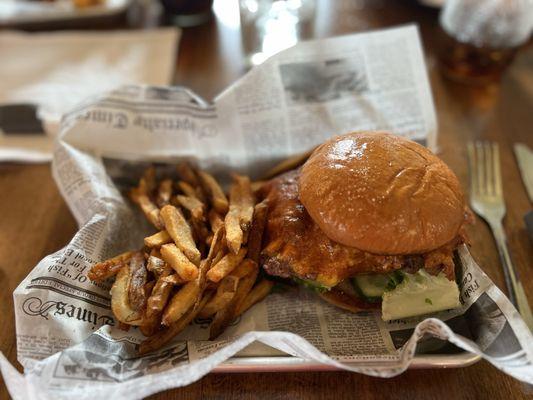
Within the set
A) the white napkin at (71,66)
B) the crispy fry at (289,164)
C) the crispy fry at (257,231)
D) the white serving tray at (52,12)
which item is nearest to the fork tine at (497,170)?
the crispy fry at (289,164)

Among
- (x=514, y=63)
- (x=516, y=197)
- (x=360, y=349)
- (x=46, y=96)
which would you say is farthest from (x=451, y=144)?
(x=46, y=96)

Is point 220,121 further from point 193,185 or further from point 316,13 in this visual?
point 316,13

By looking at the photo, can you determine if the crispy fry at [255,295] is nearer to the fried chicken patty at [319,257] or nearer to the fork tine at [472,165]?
the fried chicken patty at [319,257]

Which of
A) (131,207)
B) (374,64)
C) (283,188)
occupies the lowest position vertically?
(131,207)

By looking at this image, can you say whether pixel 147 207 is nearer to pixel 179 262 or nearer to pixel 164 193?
pixel 164 193

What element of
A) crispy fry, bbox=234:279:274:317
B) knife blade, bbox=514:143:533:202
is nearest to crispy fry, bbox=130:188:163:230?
A: crispy fry, bbox=234:279:274:317

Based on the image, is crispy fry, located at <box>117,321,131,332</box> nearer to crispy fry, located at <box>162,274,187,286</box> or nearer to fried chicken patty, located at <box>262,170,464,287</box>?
crispy fry, located at <box>162,274,187,286</box>
